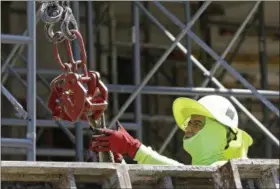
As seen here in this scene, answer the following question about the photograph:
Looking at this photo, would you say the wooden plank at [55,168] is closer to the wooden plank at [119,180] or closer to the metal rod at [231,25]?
the wooden plank at [119,180]

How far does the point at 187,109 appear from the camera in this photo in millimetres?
5344

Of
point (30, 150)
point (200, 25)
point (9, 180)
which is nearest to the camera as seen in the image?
point (9, 180)

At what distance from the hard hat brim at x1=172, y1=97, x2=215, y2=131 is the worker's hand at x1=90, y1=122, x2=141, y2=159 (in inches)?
21.4

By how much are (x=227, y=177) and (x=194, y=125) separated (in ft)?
4.62

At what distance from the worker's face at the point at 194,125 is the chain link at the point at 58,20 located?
0.93m

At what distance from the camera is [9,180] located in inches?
149

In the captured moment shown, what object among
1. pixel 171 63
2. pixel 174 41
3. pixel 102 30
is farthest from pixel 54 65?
pixel 174 41

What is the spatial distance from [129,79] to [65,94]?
564 cm

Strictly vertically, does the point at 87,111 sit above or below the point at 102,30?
below

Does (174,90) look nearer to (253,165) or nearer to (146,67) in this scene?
(146,67)

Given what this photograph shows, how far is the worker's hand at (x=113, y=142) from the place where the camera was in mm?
4637

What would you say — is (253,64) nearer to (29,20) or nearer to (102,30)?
(102,30)

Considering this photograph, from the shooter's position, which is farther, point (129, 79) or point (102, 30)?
point (129, 79)

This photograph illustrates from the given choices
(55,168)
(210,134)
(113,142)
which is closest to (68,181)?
(55,168)
